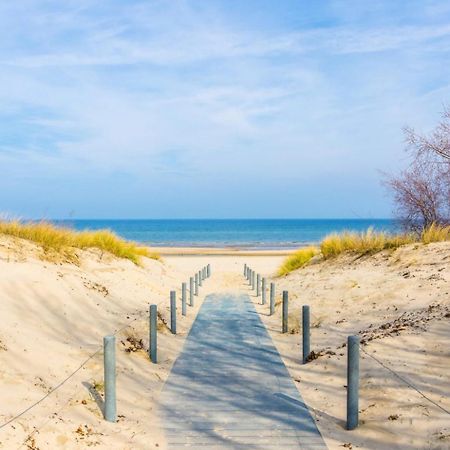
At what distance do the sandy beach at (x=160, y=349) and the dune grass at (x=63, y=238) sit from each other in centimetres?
99

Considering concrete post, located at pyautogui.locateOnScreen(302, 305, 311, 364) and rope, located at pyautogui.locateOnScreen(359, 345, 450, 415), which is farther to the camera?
concrete post, located at pyautogui.locateOnScreen(302, 305, 311, 364)

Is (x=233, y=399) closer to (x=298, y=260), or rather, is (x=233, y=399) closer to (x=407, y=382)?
(x=407, y=382)

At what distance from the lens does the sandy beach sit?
6.32 meters

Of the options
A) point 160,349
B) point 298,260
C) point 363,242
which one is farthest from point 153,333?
point 298,260

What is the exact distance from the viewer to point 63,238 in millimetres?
19062

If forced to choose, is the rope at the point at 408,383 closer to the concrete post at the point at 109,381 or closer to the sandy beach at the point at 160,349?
the sandy beach at the point at 160,349

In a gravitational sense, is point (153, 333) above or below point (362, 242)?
below

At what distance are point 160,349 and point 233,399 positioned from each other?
12.4ft

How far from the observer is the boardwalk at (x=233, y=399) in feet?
20.7

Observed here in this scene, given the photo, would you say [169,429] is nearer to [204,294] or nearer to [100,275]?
[100,275]

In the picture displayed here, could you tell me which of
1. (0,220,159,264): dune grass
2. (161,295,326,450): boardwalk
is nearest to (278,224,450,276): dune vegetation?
(0,220,159,264): dune grass

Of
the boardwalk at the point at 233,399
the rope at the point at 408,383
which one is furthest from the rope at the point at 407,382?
the boardwalk at the point at 233,399

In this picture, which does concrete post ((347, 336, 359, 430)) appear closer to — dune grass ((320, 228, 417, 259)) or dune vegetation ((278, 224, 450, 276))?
dune vegetation ((278, 224, 450, 276))

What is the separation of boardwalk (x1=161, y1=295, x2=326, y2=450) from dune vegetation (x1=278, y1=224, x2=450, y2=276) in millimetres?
9584
